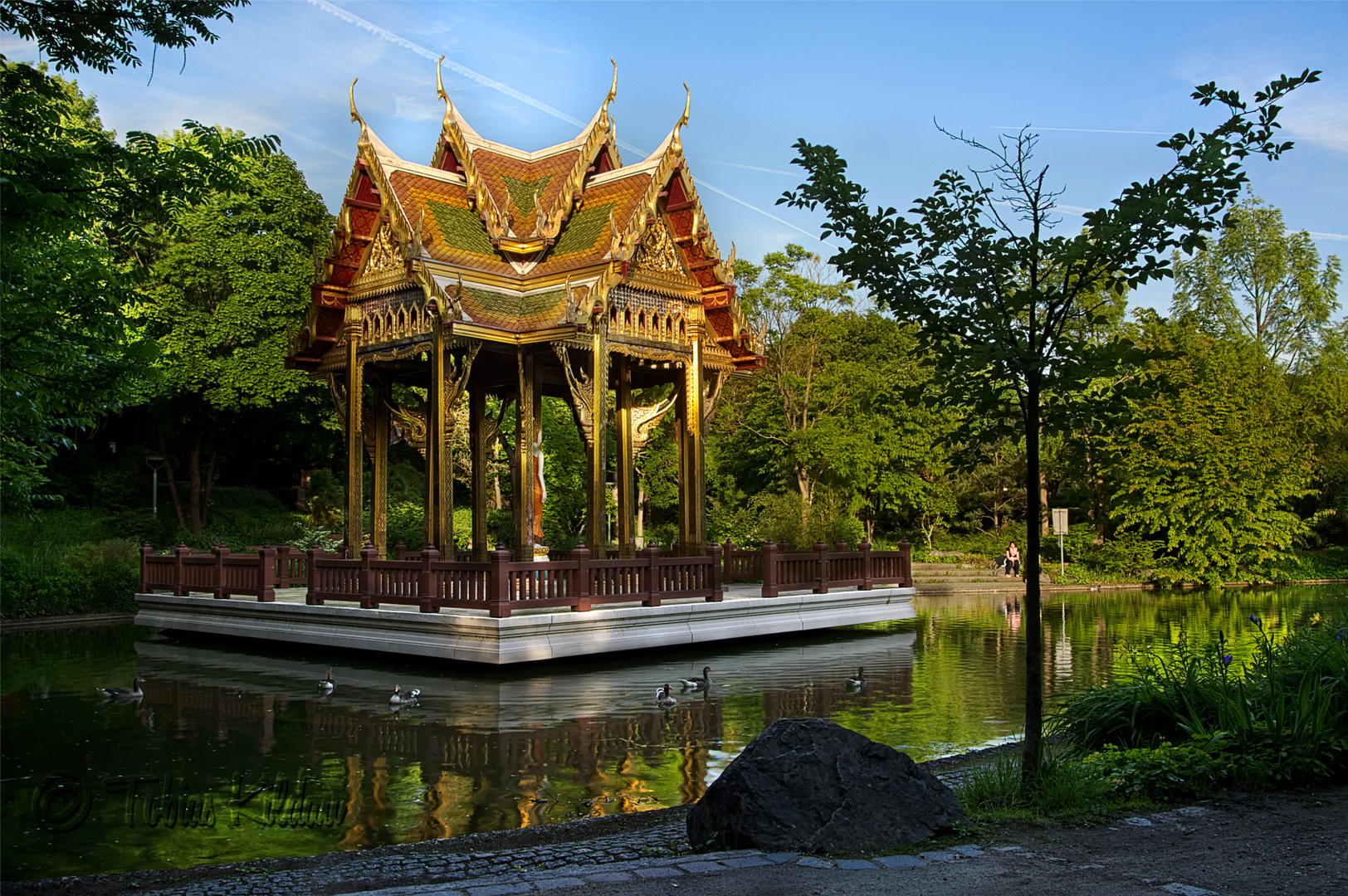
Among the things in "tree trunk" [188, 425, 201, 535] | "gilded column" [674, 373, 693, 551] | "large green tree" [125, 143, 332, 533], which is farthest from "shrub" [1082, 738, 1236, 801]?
"tree trunk" [188, 425, 201, 535]

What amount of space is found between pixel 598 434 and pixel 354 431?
15.8ft

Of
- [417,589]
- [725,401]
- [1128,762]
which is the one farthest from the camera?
[725,401]

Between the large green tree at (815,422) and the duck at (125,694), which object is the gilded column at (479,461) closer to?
the duck at (125,694)

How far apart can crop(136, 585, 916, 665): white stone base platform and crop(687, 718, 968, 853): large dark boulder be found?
A: 928 centimetres

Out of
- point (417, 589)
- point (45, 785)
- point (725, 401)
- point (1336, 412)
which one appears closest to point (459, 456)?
point (725, 401)

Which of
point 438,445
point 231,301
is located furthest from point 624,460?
point 231,301

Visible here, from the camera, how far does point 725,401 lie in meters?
44.8

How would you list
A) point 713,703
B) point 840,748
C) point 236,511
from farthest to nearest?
point 236,511, point 713,703, point 840,748

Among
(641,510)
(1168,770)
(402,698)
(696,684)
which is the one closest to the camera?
(1168,770)

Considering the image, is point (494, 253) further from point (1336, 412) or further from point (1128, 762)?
point (1336, 412)

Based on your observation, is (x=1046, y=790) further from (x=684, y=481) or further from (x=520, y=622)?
(x=684, y=481)

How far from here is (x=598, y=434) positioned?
62.3 ft

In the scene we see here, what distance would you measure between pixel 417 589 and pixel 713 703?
240 inches

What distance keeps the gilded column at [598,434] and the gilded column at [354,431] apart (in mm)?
4423
